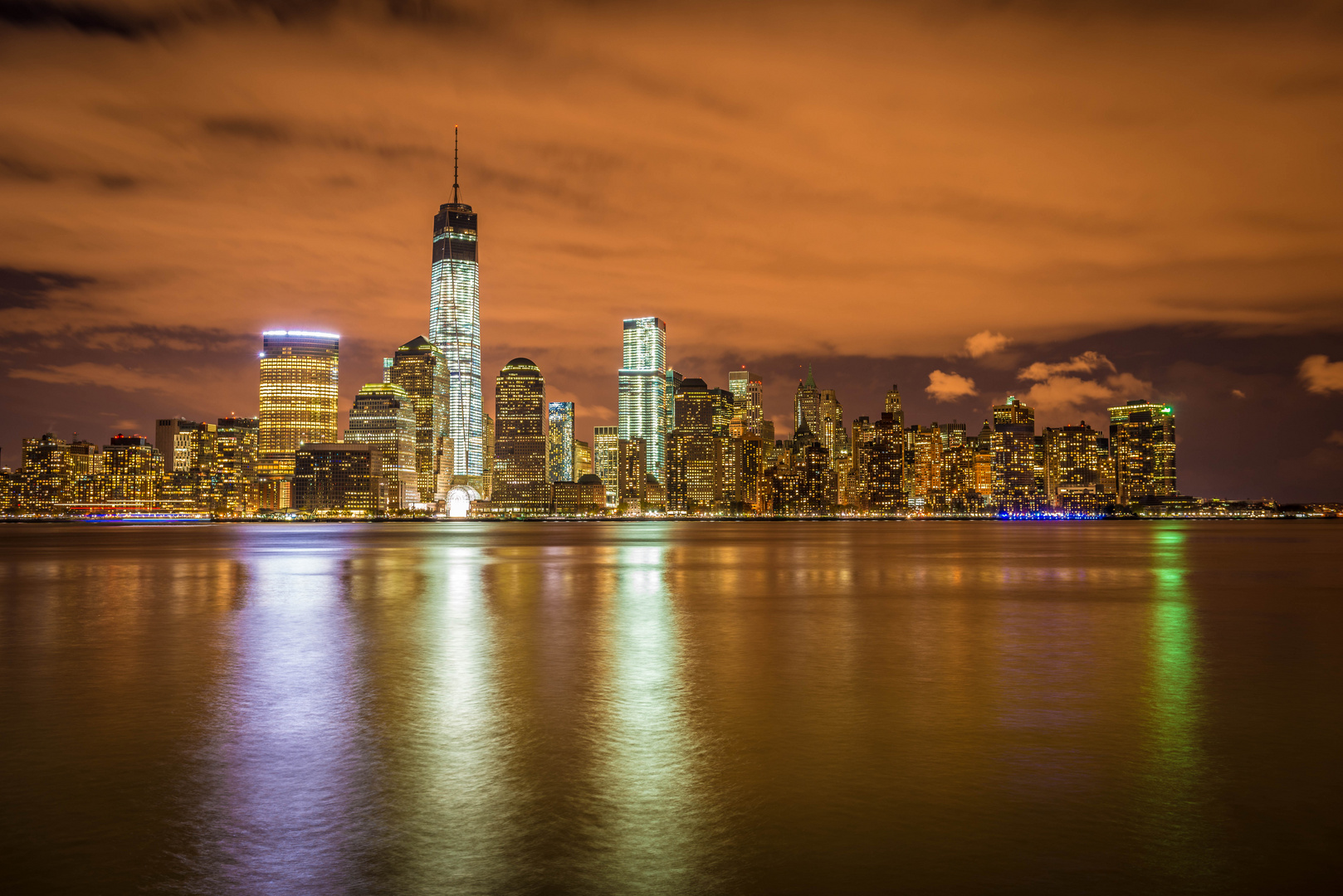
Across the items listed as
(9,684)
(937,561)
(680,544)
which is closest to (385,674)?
(9,684)

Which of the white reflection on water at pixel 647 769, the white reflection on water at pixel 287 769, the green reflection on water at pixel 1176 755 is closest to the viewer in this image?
the white reflection on water at pixel 647 769

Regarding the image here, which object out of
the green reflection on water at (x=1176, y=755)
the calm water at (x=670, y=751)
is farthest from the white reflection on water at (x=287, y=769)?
the green reflection on water at (x=1176, y=755)

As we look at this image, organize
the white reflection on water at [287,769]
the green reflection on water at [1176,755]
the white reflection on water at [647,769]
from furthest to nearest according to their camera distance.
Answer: the green reflection on water at [1176,755] → the white reflection on water at [287,769] → the white reflection on water at [647,769]

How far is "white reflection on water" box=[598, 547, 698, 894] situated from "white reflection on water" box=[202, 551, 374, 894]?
349 centimetres

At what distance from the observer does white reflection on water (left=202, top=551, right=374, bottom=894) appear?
457 inches

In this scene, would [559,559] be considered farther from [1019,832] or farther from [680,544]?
[1019,832]

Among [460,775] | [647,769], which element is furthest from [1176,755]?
[460,775]

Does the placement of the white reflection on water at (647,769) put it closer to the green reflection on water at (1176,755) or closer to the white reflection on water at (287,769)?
the white reflection on water at (287,769)

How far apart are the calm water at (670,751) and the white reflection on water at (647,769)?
74mm

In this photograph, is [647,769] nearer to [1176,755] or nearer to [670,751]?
[670,751]

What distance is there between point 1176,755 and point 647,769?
10.0m

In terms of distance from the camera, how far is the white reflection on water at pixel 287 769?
1162 centimetres

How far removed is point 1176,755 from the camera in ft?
56.6

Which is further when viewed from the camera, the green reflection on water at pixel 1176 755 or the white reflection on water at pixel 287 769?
the green reflection on water at pixel 1176 755
